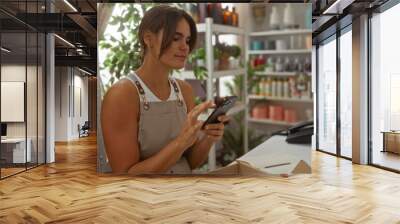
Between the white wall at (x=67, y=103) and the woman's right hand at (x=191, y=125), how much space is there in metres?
10.6

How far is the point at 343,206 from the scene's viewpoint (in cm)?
446

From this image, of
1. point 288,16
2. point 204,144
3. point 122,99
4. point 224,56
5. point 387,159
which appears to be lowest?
point 387,159

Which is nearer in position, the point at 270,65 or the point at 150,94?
the point at 150,94

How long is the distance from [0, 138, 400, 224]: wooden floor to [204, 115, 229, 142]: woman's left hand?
2.21ft

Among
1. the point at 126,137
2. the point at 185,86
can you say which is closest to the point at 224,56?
A: the point at 185,86

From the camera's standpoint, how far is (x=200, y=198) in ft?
16.1

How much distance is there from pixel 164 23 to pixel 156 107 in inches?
40.9

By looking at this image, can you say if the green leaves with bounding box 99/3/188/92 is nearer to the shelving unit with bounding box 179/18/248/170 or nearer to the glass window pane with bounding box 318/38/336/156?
the shelving unit with bounding box 179/18/248/170

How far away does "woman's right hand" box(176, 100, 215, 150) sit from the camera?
17.4 ft

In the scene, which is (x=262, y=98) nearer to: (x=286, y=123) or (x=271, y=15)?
(x=286, y=123)

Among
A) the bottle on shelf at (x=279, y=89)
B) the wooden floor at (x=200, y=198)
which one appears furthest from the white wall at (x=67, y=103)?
the bottle on shelf at (x=279, y=89)

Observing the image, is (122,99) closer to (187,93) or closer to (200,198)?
(187,93)

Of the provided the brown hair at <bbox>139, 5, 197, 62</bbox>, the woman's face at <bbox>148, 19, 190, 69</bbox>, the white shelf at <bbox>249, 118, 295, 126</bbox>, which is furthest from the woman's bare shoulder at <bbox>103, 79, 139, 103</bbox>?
the white shelf at <bbox>249, 118, 295, 126</bbox>

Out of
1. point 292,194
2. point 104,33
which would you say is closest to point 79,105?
point 104,33
